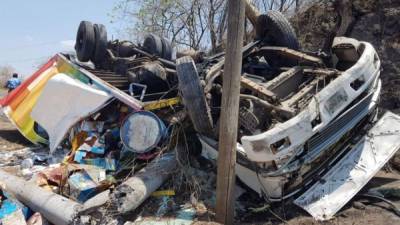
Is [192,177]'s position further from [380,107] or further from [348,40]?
[380,107]

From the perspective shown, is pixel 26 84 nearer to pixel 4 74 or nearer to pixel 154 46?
pixel 154 46

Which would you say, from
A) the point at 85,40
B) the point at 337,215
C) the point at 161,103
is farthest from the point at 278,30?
the point at 85,40

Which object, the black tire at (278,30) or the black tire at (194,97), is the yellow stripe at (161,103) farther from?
the black tire at (278,30)

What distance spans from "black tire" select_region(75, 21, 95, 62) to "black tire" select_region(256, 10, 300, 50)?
2.72 metres

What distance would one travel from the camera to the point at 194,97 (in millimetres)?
4520

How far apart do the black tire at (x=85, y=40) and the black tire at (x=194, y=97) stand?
2784 millimetres

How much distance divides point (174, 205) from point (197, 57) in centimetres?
243

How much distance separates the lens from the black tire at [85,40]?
6883mm

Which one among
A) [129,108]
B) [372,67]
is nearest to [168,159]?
[129,108]

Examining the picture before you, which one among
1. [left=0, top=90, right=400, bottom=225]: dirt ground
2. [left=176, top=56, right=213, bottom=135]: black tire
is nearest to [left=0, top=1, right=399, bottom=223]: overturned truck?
[left=176, top=56, right=213, bottom=135]: black tire

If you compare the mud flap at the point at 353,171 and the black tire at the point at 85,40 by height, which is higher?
the black tire at the point at 85,40

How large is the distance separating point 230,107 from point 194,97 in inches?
30.0

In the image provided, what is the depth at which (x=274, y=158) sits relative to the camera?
3836 mm

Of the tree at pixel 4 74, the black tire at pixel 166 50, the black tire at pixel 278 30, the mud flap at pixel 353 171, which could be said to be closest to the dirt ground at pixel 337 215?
the mud flap at pixel 353 171
